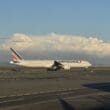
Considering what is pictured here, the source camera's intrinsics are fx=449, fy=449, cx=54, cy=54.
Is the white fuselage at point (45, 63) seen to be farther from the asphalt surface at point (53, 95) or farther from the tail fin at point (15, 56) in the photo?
the asphalt surface at point (53, 95)

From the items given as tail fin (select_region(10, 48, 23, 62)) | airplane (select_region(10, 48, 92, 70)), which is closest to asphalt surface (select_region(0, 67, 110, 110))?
airplane (select_region(10, 48, 92, 70))

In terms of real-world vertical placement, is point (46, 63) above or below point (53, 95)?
above

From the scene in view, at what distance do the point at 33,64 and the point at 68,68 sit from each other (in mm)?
12034

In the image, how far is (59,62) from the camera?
475 ft

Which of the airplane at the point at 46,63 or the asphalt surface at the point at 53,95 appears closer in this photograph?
the asphalt surface at the point at 53,95

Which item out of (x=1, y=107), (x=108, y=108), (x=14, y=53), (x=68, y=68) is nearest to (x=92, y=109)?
(x=108, y=108)

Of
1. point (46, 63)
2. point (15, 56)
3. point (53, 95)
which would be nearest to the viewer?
point (53, 95)

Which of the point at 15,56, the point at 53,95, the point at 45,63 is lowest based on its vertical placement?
the point at 53,95

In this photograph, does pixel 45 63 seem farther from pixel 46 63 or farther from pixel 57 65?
pixel 57 65

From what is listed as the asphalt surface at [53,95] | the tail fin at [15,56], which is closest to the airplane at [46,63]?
the tail fin at [15,56]

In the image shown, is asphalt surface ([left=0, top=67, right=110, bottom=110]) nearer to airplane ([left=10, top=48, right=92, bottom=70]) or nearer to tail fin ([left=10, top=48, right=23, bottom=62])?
airplane ([left=10, top=48, right=92, bottom=70])

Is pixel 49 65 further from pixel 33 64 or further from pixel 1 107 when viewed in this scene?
pixel 1 107

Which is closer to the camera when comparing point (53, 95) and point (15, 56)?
point (53, 95)

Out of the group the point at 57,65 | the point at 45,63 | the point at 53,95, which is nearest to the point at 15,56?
the point at 45,63
